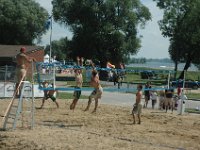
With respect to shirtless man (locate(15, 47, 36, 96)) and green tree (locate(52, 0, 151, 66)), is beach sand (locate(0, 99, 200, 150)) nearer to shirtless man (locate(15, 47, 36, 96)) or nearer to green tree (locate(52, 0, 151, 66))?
shirtless man (locate(15, 47, 36, 96))

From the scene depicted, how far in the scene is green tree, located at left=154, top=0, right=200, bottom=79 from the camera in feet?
191

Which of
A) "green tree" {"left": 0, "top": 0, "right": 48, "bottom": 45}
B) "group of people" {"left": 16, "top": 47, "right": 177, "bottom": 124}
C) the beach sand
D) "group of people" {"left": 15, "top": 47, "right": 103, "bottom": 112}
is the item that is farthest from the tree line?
the beach sand

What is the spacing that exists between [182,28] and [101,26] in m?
10.1

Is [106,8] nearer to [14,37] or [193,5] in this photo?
[193,5]

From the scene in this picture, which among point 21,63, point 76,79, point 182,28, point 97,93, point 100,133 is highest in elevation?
point 182,28

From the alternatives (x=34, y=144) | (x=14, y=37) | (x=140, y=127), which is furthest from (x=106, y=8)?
(x=34, y=144)

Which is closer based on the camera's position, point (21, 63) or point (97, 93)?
point (21, 63)

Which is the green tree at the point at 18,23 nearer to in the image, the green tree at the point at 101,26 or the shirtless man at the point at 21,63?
the green tree at the point at 101,26

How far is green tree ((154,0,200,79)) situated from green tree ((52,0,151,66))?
463 centimetres

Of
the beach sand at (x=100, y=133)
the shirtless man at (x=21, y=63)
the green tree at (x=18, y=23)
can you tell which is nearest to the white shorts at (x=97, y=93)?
the beach sand at (x=100, y=133)

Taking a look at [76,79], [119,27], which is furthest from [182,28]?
[76,79]

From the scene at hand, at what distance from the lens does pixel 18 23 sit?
7094 cm

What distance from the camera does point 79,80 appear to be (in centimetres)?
1914

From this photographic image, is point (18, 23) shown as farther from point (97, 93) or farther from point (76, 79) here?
point (97, 93)
